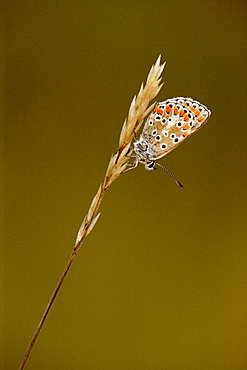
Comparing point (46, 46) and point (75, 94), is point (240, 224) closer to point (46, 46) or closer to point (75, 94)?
point (75, 94)

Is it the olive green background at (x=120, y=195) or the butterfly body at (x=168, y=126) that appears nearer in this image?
the butterfly body at (x=168, y=126)

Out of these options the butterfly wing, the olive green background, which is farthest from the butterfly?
the olive green background

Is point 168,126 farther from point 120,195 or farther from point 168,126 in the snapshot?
point 120,195

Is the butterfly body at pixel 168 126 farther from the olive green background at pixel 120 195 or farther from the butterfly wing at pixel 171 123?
the olive green background at pixel 120 195

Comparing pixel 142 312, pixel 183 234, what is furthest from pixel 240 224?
pixel 142 312

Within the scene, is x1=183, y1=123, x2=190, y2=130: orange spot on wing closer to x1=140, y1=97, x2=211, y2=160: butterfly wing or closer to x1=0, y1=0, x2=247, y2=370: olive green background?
x1=140, y1=97, x2=211, y2=160: butterfly wing

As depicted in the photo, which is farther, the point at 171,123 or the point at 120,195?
the point at 120,195


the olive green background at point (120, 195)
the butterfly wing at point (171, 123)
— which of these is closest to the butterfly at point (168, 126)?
the butterfly wing at point (171, 123)

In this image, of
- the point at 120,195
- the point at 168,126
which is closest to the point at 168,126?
the point at 168,126
